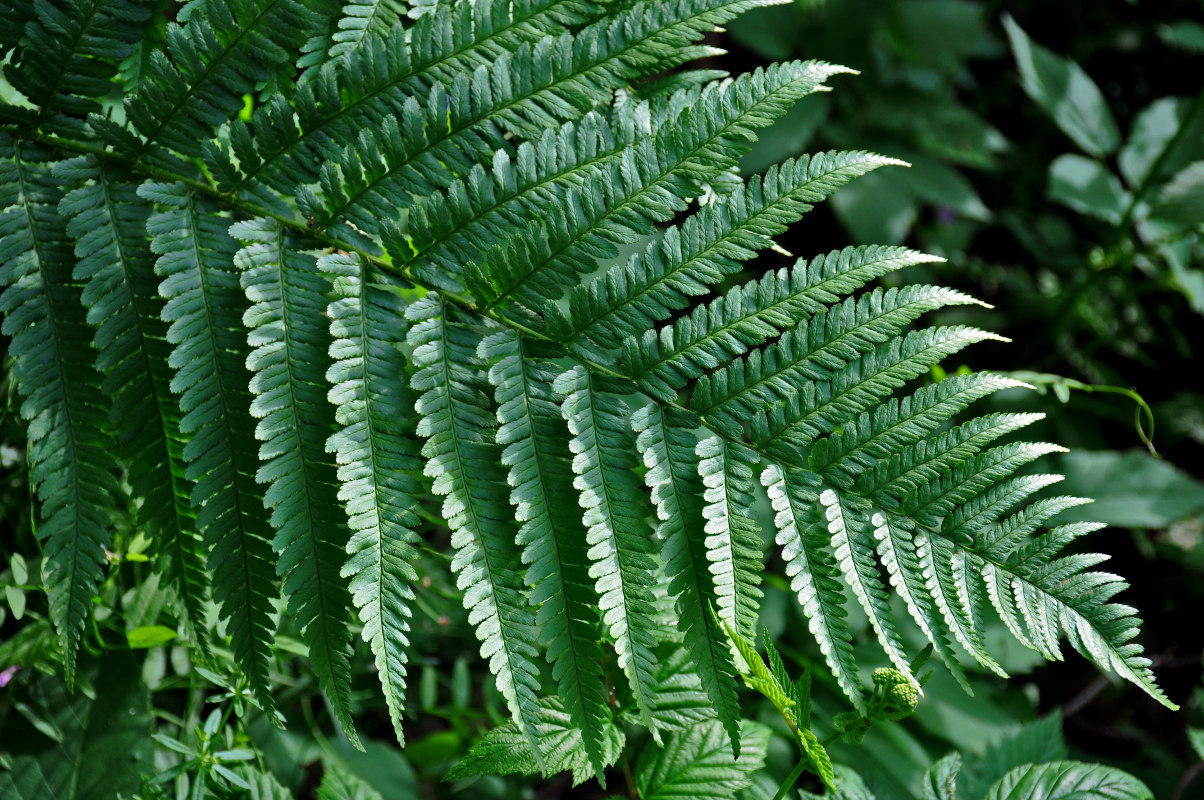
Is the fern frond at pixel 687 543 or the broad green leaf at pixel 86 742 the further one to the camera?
the broad green leaf at pixel 86 742

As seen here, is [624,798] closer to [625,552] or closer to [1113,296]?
[625,552]

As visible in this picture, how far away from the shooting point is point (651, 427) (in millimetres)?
1281

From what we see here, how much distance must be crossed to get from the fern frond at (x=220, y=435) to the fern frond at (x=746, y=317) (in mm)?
573

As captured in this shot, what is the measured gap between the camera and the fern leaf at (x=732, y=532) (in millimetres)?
1175

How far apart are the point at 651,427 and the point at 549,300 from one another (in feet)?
0.85

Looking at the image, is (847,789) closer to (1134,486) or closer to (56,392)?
(56,392)

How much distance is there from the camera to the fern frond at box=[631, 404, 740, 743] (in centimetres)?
118

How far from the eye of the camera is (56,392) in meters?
1.24

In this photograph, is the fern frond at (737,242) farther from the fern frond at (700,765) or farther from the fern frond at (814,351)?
the fern frond at (700,765)

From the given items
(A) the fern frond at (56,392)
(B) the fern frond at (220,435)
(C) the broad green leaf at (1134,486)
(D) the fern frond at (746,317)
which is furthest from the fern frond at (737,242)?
(C) the broad green leaf at (1134,486)

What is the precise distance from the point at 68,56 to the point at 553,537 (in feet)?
3.31

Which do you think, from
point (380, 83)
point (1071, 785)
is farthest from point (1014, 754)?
point (380, 83)

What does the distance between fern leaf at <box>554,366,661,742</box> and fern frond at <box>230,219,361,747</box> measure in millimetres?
352

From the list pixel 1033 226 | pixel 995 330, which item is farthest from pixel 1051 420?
pixel 1033 226
